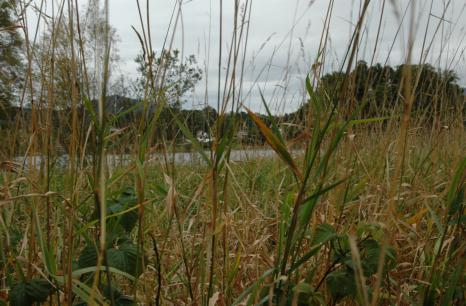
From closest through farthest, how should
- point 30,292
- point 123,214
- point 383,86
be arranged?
point 30,292
point 123,214
point 383,86

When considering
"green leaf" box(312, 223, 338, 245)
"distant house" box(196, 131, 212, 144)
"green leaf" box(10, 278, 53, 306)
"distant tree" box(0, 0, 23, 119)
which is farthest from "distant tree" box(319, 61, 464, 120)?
"distant tree" box(0, 0, 23, 119)

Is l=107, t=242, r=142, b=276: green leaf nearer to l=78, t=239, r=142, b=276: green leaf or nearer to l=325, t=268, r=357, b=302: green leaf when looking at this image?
l=78, t=239, r=142, b=276: green leaf

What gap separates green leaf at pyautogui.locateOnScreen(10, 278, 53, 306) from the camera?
0.65 metres

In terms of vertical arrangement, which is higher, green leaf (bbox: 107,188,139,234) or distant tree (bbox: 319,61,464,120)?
distant tree (bbox: 319,61,464,120)

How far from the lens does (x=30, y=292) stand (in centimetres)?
67

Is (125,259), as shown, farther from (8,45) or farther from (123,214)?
(8,45)

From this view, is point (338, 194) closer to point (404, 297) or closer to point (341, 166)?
point (341, 166)

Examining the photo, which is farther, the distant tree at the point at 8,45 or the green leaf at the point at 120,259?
the distant tree at the point at 8,45

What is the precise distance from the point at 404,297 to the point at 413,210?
54 centimetres

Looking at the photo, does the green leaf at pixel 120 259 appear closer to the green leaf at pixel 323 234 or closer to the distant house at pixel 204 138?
the green leaf at pixel 323 234

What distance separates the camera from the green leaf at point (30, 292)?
2.13 feet

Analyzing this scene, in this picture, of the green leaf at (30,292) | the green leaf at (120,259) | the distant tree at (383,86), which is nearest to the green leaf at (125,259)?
the green leaf at (120,259)

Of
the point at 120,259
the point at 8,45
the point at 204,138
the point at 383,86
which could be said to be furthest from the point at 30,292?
the point at 383,86

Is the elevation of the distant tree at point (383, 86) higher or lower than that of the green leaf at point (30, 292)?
higher
